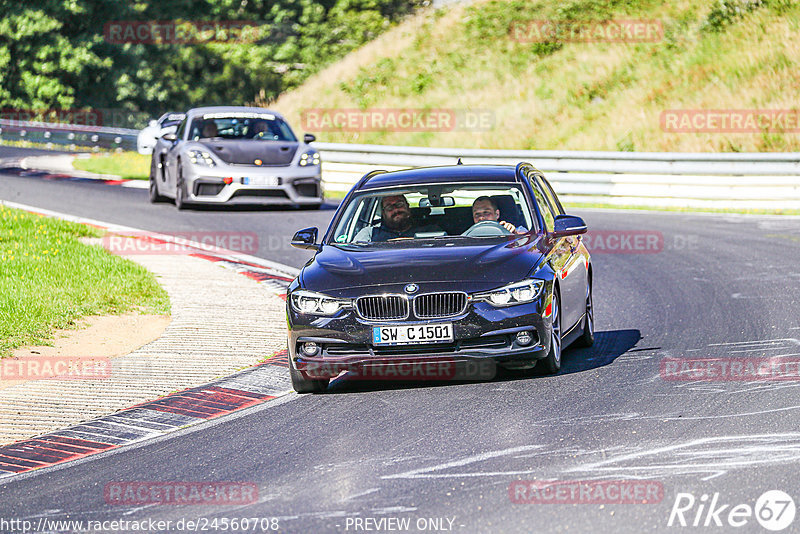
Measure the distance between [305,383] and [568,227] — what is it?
7.59 ft

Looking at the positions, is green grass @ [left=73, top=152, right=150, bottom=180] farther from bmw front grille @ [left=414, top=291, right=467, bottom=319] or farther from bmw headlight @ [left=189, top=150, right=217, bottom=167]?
bmw front grille @ [left=414, top=291, right=467, bottom=319]

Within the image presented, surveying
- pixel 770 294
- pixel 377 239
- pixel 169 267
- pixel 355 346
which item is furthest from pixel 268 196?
pixel 355 346

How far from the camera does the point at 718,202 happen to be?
77.4ft

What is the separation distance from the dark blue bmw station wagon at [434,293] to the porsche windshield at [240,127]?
39.6ft

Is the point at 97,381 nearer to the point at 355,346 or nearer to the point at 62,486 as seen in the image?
the point at 355,346

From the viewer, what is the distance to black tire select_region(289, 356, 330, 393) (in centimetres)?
877

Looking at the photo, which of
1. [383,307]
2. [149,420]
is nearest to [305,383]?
[383,307]

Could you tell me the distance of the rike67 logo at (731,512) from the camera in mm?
5418

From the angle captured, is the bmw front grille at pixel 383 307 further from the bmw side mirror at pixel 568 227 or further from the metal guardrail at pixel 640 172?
the metal guardrail at pixel 640 172

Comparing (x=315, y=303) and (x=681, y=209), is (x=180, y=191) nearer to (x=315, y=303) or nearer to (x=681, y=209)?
(x=681, y=209)

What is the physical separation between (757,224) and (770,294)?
7786 millimetres

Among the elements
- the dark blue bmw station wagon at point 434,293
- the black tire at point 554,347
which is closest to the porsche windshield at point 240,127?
the dark blue bmw station wagon at point 434,293

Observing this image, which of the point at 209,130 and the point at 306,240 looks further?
the point at 209,130

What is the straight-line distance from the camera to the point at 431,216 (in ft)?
32.3
